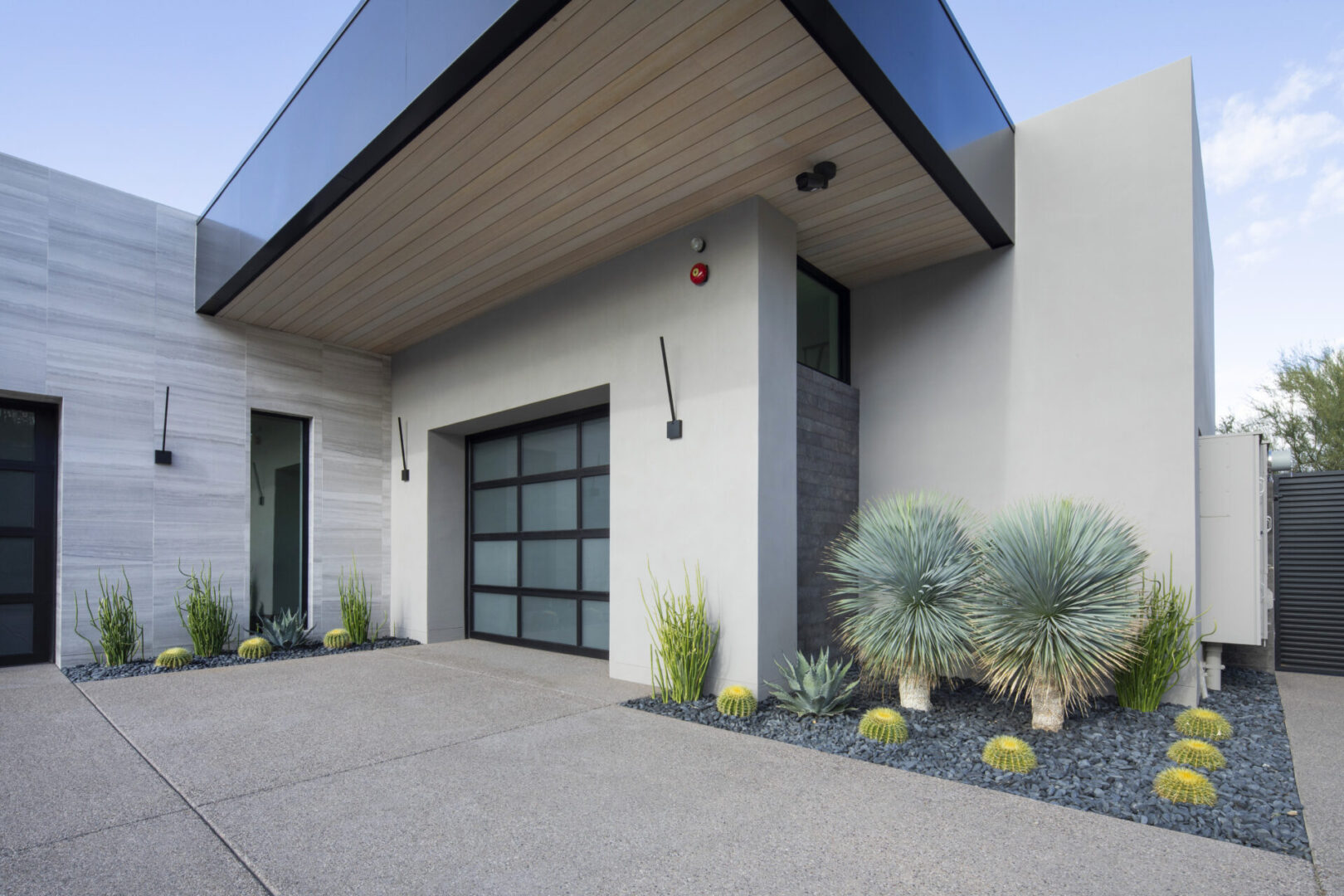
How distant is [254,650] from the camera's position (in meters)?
5.71

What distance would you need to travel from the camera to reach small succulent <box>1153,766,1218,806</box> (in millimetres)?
2482

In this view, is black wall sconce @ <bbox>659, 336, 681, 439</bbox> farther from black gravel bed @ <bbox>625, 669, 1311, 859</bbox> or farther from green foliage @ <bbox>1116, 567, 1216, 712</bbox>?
green foliage @ <bbox>1116, 567, 1216, 712</bbox>

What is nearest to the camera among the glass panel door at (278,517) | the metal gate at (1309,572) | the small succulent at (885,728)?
the small succulent at (885,728)

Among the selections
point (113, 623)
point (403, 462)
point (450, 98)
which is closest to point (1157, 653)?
point (450, 98)

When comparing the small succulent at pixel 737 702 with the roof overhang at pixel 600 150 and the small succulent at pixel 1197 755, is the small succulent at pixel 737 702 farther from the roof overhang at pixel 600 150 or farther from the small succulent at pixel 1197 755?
the roof overhang at pixel 600 150

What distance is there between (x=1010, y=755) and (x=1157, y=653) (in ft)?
4.97

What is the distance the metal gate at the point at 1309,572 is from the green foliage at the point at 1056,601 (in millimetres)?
2885

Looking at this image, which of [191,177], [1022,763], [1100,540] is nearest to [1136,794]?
[1022,763]

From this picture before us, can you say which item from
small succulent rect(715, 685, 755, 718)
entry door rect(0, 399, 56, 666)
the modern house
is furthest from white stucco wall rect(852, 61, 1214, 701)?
entry door rect(0, 399, 56, 666)

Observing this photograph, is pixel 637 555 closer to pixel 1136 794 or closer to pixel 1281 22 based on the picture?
pixel 1136 794

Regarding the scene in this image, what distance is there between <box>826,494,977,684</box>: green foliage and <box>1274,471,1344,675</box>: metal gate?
3388 mm

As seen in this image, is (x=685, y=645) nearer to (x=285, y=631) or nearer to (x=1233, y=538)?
(x=1233, y=538)

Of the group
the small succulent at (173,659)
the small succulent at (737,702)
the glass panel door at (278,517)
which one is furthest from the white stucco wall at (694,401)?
the small succulent at (173,659)

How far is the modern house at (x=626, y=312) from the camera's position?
334 centimetres
